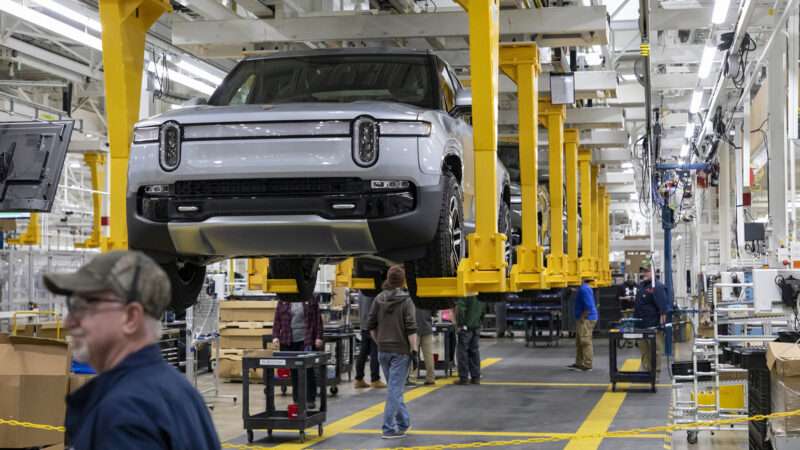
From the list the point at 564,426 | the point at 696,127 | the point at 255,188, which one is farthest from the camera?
the point at 696,127

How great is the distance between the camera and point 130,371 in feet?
7.59

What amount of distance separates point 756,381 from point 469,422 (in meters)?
4.10

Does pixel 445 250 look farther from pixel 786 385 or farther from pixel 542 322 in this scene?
pixel 542 322

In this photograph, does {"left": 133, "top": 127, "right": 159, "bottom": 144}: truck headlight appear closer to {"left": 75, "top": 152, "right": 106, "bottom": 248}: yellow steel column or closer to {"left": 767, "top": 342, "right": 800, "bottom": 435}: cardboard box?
{"left": 767, "top": 342, "right": 800, "bottom": 435}: cardboard box

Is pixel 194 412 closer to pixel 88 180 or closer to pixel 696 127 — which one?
pixel 696 127

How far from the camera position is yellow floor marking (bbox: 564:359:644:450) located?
31.7ft

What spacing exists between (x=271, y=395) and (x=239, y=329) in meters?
5.27

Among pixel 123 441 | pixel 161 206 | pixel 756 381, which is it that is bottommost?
pixel 756 381

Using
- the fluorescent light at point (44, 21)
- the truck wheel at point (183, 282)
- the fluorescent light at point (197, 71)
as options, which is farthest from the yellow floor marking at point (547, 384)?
the truck wheel at point (183, 282)

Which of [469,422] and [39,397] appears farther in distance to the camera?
[469,422]

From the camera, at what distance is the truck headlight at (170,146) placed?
6238 millimetres

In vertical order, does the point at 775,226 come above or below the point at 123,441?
above

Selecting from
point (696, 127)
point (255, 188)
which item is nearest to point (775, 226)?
point (255, 188)

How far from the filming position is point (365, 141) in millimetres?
6105
